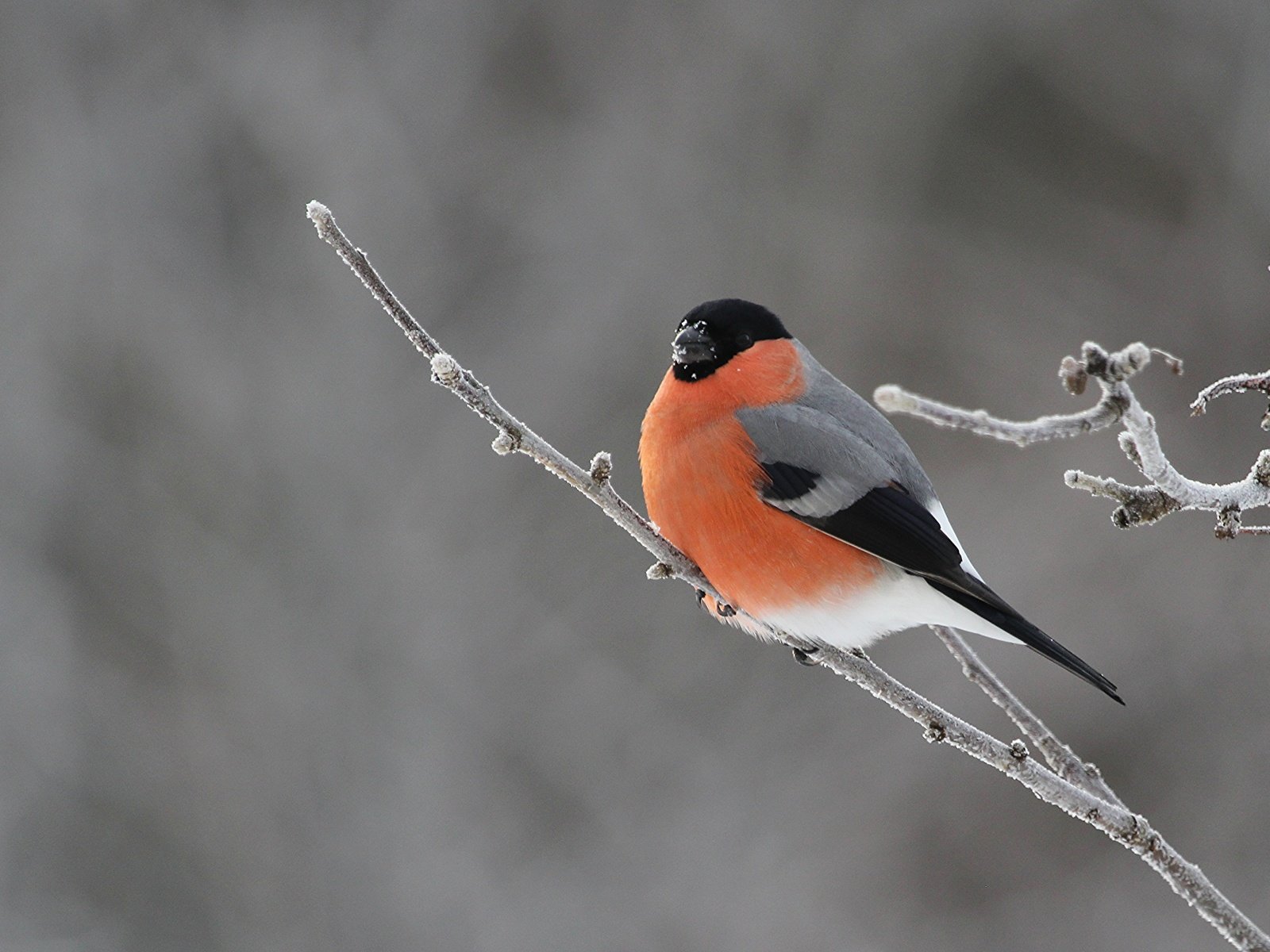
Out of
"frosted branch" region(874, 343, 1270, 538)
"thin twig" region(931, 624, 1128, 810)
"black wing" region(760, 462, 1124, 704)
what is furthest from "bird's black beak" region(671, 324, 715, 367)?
"frosted branch" region(874, 343, 1270, 538)

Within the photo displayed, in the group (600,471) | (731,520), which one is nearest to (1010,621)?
(731,520)

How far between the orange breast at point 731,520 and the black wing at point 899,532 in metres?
0.03

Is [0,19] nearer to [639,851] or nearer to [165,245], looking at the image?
[165,245]

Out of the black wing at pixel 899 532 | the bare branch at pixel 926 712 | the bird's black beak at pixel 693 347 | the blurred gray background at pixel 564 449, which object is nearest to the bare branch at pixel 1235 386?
the bare branch at pixel 926 712

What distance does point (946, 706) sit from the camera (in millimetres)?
4586

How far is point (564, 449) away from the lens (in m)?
5.38

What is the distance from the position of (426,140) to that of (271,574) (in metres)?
2.34

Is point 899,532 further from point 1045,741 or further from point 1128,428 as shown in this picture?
point 1128,428

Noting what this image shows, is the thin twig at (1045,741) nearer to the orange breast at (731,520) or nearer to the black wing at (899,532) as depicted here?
the black wing at (899,532)

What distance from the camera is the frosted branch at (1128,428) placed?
1.07 m

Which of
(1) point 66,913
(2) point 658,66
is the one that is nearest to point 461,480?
(2) point 658,66

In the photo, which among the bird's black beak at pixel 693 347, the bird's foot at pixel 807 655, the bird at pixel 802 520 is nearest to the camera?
the bird's foot at pixel 807 655

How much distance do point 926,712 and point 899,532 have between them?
577 millimetres

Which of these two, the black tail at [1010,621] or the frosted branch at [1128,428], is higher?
the black tail at [1010,621]
